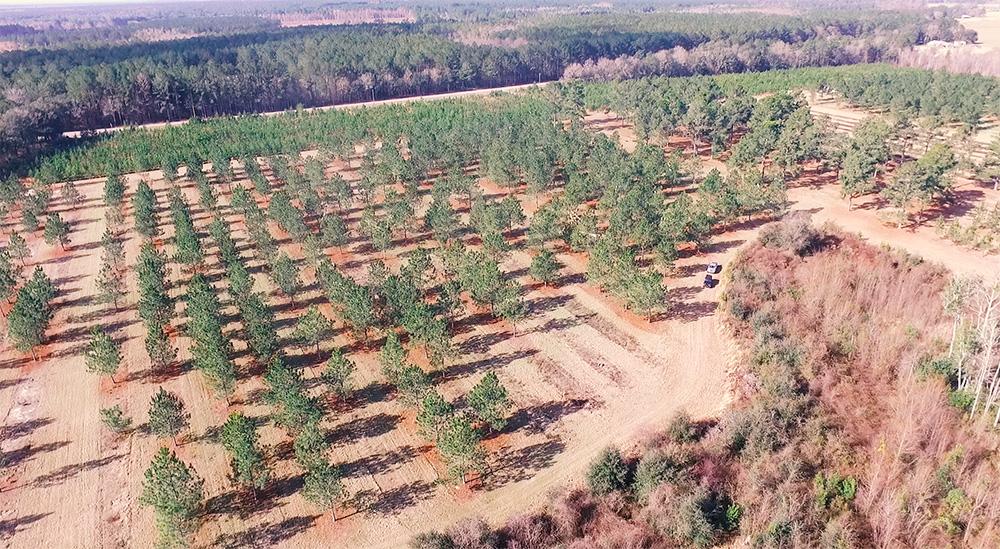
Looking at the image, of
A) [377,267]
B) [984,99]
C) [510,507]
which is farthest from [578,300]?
[984,99]

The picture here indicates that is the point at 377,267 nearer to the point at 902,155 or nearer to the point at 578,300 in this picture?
the point at 578,300

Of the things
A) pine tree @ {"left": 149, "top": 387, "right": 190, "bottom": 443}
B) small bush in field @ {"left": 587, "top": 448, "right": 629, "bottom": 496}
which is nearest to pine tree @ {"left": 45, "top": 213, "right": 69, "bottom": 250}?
pine tree @ {"left": 149, "top": 387, "right": 190, "bottom": 443}

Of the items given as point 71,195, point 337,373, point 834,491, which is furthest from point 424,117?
point 834,491

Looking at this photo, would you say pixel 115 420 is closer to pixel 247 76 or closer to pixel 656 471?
pixel 656 471

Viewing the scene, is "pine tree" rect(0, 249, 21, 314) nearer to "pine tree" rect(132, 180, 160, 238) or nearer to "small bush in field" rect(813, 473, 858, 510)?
"pine tree" rect(132, 180, 160, 238)

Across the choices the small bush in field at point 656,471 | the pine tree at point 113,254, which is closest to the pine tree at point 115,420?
the pine tree at point 113,254

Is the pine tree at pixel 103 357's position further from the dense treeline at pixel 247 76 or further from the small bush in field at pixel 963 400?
the dense treeline at pixel 247 76
